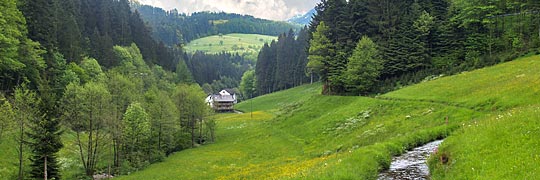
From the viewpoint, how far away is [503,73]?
4284 centimetres

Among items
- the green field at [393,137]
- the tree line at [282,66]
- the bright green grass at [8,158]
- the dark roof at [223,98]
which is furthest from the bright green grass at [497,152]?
the tree line at [282,66]

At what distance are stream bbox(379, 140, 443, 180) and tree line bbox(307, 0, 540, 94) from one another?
37.6 meters

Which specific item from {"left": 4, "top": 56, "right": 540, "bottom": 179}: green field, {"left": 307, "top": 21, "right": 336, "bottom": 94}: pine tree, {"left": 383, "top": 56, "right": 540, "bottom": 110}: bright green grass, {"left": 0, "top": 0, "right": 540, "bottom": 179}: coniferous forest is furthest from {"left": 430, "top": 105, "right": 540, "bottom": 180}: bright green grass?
{"left": 307, "top": 21, "right": 336, "bottom": 94}: pine tree

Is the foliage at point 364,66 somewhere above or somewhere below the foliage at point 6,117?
above

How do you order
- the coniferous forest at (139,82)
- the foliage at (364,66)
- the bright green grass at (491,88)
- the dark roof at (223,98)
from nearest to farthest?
1. the bright green grass at (491,88)
2. the coniferous forest at (139,82)
3. the foliage at (364,66)
4. the dark roof at (223,98)

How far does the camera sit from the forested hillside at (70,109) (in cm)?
3831

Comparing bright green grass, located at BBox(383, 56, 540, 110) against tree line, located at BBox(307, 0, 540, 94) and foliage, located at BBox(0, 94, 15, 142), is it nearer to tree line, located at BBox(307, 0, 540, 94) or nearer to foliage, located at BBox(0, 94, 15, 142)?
tree line, located at BBox(307, 0, 540, 94)

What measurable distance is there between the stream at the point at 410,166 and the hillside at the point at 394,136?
57 cm

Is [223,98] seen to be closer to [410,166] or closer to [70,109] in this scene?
[70,109]

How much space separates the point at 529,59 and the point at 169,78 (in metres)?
102

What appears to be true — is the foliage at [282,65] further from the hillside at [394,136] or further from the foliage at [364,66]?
the foliage at [364,66]

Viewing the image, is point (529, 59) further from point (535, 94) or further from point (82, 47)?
point (82, 47)

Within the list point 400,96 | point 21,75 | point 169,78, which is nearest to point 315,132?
point 400,96

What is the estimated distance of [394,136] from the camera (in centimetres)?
3077
